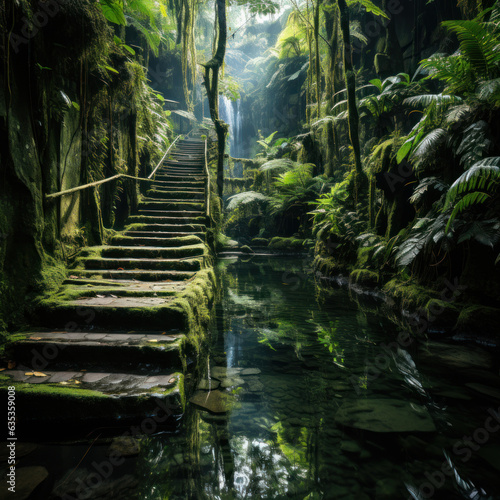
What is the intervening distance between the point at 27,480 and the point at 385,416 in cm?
224

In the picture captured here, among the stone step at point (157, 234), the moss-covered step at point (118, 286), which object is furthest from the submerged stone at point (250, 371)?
the stone step at point (157, 234)

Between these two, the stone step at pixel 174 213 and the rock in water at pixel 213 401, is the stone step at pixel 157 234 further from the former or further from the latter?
the rock in water at pixel 213 401

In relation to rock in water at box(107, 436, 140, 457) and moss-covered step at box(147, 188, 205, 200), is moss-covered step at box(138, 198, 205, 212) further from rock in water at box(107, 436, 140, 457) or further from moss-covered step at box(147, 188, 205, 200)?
rock in water at box(107, 436, 140, 457)

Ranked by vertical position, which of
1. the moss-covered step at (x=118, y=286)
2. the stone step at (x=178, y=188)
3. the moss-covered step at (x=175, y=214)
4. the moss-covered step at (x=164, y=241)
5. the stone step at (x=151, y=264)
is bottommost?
the moss-covered step at (x=118, y=286)

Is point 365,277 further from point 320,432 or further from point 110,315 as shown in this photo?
point 110,315

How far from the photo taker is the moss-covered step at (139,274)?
3.95m

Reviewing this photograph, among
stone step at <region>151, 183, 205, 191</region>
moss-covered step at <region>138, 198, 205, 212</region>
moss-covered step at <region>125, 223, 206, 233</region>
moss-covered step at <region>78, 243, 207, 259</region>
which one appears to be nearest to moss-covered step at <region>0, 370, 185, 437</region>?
moss-covered step at <region>78, 243, 207, 259</region>

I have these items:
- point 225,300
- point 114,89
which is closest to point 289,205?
point 225,300

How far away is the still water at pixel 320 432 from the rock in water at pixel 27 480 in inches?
1.9

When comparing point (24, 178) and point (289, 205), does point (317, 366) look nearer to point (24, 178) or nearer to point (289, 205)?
point (24, 178)

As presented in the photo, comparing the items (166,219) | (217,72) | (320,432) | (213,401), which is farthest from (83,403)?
(217,72)

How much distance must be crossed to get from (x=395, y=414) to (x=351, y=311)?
282cm

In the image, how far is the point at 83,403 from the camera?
2.06 m

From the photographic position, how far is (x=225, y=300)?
580cm
